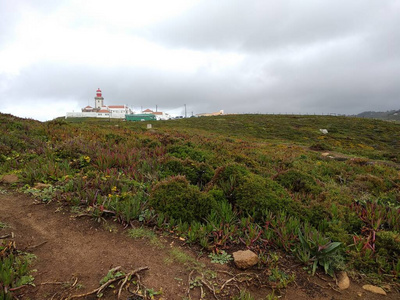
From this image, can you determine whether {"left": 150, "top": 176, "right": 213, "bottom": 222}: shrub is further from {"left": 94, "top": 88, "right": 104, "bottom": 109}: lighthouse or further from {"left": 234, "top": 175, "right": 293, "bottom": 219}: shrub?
{"left": 94, "top": 88, "right": 104, "bottom": 109}: lighthouse

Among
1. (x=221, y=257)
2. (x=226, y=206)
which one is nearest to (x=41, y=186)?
(x=226, y=206)

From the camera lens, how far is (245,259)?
122 inches

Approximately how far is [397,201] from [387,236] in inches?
143

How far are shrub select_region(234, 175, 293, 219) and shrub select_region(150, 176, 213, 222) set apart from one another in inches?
27.6

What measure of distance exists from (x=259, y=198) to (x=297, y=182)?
2177 millimetres

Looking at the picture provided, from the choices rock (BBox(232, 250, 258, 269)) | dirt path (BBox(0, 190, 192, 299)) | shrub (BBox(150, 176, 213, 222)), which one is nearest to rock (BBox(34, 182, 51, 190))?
dirt path (BBox(0, 190, 192, 299))

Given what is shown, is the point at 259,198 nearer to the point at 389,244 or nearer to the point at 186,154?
the point at 389,244

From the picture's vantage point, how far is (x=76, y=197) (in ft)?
14.7

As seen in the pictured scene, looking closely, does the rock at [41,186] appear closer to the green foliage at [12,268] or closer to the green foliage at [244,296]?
the green foliage at [12,268]

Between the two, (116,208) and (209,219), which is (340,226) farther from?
(116,208)

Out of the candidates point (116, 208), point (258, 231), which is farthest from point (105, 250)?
point (258, 231)

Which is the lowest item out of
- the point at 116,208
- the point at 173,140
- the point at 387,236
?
the point at 387,236

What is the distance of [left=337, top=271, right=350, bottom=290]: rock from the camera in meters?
2.89

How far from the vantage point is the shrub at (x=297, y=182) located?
5.89 m
